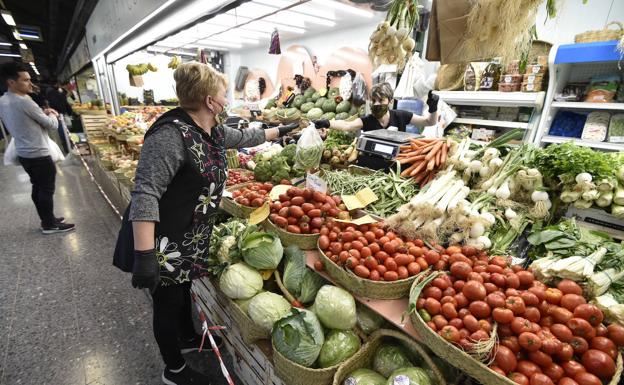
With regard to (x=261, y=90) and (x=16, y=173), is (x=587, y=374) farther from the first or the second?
(x=16, y=173)

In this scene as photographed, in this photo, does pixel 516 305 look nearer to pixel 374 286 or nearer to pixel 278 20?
pixel 374 286

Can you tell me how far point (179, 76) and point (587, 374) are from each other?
211 centimetres

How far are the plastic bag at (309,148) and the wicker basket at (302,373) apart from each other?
5.36 ft

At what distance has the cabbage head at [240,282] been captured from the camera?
1782 millimetres

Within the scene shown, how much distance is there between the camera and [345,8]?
4.72 metres

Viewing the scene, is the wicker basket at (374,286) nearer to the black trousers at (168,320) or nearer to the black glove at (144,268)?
the black glove at (144,268)

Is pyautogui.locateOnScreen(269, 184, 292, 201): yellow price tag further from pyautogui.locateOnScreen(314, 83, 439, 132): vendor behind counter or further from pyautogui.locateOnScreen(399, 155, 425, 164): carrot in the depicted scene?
pyautogui.locateOnScreen(314, 83, 439, 132): vendor behind counter

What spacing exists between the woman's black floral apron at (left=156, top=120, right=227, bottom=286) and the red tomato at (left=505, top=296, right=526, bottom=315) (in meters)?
1.53

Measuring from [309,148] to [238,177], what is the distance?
0.88 meters

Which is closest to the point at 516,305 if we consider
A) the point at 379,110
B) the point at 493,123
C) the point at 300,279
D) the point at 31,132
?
the point at 300,279

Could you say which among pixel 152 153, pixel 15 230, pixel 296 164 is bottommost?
pixel 15 230

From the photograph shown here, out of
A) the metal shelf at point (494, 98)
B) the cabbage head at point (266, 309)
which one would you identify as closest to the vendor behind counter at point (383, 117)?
the metal shelf at point (494, 98)

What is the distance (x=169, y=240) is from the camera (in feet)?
5.56

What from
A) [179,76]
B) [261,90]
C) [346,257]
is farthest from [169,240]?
[261,90]
